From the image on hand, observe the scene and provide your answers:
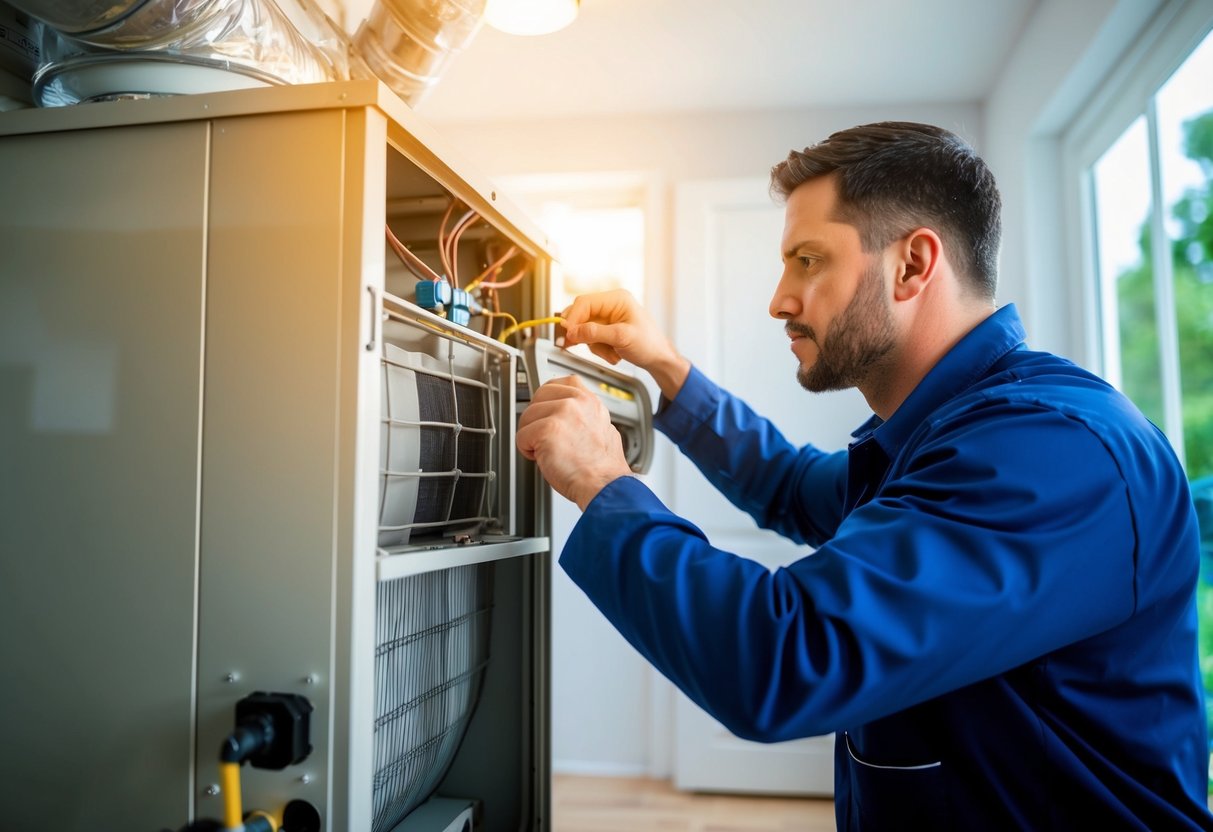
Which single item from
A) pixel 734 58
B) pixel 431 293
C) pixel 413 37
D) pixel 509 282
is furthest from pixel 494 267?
pixel 734 58

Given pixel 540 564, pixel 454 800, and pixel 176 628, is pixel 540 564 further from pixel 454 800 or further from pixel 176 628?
pixel 176 628

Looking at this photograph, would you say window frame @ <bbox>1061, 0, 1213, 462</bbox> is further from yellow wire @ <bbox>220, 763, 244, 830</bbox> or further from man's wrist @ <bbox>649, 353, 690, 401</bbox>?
yellow wire @ <bbox>220, 763, 244, 830</bbox>

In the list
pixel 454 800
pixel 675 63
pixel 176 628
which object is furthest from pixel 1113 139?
pixel 176 628

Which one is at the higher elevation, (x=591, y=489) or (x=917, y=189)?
(x=917, y=189)

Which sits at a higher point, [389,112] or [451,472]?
[389,112]

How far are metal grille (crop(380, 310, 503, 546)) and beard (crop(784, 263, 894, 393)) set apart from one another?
431mm

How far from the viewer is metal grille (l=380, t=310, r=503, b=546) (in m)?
0.90

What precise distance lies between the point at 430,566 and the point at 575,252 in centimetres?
230

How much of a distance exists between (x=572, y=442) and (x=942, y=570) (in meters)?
0.40

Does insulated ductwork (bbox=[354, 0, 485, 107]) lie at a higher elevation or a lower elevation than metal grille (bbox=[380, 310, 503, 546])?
higher

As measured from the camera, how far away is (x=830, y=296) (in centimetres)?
A: 112

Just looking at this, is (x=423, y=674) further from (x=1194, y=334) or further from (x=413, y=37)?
(x=1194, y=334)

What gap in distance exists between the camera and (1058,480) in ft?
2.57

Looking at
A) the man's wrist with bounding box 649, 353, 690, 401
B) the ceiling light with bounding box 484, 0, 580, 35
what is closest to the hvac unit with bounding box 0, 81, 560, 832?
the man's wrist with bounding box 649, 353, 690, 401
